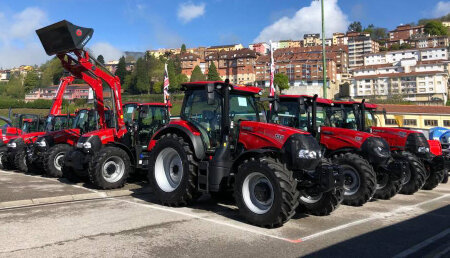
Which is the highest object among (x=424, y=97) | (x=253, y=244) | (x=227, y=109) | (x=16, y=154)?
(x=424, y=97)

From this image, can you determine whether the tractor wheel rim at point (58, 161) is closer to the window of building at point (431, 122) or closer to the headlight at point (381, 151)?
the headlight at point (381, 151)

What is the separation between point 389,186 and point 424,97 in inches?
3789

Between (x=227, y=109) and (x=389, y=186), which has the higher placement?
(x=227, y=109)

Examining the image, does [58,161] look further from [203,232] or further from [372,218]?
[372,218]

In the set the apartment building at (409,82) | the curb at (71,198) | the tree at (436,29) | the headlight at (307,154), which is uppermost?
the tree at (436,29)

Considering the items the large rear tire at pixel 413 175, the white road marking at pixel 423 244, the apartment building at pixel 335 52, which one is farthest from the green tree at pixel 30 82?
the white road marking at pixel 423 244

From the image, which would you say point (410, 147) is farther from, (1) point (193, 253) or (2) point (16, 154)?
(2) point (16, 154)

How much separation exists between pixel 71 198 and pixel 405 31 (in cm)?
16889

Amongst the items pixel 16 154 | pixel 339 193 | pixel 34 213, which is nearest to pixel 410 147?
pixel 339 193

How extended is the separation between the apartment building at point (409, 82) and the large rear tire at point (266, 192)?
91.1 metres

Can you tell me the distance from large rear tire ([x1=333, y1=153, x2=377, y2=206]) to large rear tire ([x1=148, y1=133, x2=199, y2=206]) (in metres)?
3.33

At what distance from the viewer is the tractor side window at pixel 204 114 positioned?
674 centimetres

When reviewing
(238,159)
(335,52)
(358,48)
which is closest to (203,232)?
(238,159)

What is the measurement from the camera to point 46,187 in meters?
9.33
